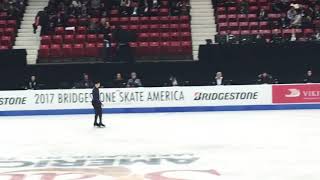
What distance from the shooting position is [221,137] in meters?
12.0

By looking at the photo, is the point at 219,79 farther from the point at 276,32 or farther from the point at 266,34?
the point at 276,32

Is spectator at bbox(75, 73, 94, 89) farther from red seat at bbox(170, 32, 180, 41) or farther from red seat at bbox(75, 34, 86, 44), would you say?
red seat at bbox(170, 32, 180, 41)

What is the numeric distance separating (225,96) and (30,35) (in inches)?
325

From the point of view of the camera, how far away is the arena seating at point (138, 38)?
63.6 ft

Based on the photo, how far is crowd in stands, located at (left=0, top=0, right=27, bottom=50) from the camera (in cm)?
2042

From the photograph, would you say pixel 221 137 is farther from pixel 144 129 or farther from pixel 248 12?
pixel 248 12

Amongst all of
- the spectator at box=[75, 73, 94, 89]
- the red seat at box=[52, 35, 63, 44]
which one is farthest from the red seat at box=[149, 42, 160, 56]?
the red seat at box=[52, 35, 63, 44]

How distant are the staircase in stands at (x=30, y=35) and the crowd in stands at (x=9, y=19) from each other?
24 centimetres

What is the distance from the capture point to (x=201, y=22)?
2191cm

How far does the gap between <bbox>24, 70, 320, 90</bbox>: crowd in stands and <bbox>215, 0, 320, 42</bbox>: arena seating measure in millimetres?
1385

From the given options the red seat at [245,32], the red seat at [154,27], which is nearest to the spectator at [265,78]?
the red seat at [245,32]

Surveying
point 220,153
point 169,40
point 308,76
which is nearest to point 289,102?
point 308,76

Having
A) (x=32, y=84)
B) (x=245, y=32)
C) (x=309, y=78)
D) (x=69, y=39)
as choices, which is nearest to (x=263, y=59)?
(x=309, y=78)

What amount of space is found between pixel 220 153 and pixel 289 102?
8.00 metres
